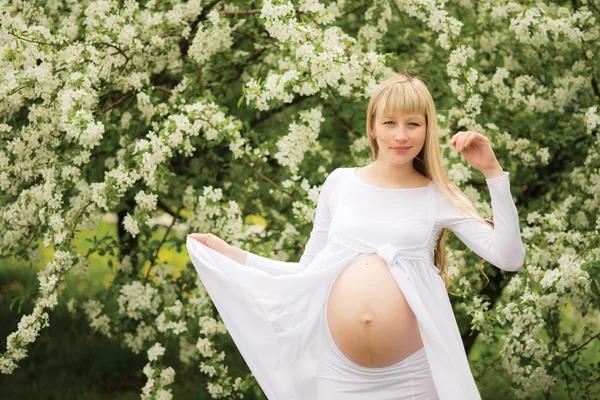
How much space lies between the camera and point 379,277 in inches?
101

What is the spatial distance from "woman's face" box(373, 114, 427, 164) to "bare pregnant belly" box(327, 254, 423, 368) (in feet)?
1.19

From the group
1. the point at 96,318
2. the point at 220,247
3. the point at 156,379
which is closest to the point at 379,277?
the point at 220,247

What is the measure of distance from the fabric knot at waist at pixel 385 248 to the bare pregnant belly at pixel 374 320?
36 millimetres

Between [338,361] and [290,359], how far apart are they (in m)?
0.24

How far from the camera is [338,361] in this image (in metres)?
2.60

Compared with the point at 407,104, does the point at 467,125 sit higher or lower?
lower

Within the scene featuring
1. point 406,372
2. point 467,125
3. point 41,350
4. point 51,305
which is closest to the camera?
point 406,372

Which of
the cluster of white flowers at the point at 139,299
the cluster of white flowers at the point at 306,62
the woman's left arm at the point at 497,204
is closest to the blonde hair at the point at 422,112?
the woman's left arm at the point at 497,204

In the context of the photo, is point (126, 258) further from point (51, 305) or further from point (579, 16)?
point (579, 16)

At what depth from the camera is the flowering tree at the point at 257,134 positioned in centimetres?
377

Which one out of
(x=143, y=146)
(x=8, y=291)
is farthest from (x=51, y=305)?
(x=8, y=291)

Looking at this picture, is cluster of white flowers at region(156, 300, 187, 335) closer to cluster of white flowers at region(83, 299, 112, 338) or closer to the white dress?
cluster of white flowers at region(83, 299, 112, 338)

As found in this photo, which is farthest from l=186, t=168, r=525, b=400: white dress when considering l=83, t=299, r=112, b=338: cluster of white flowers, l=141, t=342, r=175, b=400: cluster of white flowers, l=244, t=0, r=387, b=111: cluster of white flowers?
l=83, t=299, r=112, b=338: cluster of white flowers

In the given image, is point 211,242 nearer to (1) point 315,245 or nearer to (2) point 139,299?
(1) point 315,245
